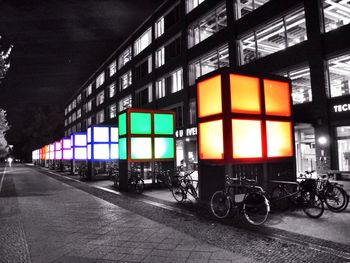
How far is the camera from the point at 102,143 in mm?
21156

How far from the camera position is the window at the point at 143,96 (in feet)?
118

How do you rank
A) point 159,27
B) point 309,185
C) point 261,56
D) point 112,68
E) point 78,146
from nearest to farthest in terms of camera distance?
1. point 309,185
2. point 261,56
3. point 78,146
4. point 159,27
5. point 112,68

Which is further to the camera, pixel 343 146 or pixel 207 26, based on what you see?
pixel 207 26

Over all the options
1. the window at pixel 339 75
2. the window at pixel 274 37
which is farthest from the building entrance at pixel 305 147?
the window at pixel 274 37

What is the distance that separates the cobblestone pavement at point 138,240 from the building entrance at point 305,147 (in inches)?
485

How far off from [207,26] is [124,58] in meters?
20.6

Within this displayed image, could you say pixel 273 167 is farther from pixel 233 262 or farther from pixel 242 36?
pixel 242 36

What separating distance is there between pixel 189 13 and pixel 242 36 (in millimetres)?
7948

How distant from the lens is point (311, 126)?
17312mm

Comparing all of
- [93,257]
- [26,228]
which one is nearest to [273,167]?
[93,257]

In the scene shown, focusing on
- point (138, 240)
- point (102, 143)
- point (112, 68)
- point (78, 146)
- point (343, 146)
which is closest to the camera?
point (138, 240)

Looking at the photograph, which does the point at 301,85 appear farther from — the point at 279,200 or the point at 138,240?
the point at 138,240

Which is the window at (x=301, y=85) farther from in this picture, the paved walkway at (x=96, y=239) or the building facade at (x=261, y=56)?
the paved walkway at (x=96, y=239)

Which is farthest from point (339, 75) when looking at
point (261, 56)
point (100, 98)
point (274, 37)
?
point (100, 98)
